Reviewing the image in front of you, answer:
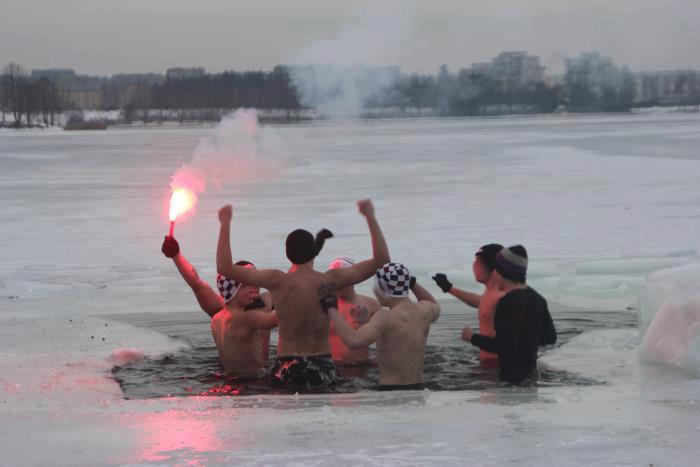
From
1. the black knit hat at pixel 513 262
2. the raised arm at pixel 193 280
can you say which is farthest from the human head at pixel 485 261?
the raised arm at pixel 193 280

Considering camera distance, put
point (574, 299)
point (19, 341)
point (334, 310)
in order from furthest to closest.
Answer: point (574, 299), point (19, 341), point (334, 310)

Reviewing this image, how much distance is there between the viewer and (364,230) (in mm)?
16812

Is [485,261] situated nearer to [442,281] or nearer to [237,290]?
[442,281]

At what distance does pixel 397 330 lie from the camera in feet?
24.2

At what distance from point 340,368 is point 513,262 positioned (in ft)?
7.02

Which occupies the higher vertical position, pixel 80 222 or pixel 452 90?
pixel 452 90

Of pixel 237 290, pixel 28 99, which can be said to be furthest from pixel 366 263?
pixel 28 99

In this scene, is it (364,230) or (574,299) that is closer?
(574,299)

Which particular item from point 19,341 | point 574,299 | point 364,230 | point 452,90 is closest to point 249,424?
point 19,341

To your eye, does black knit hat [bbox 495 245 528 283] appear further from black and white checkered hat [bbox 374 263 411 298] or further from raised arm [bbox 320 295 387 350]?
raised arm [bbox 320 295 387 350]

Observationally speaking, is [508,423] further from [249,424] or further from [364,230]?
[364,230]

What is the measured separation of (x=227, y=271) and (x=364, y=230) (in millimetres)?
9621

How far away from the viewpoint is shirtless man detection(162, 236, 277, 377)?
323 inches

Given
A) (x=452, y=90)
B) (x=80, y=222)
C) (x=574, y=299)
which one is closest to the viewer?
(x=574, y=299)
